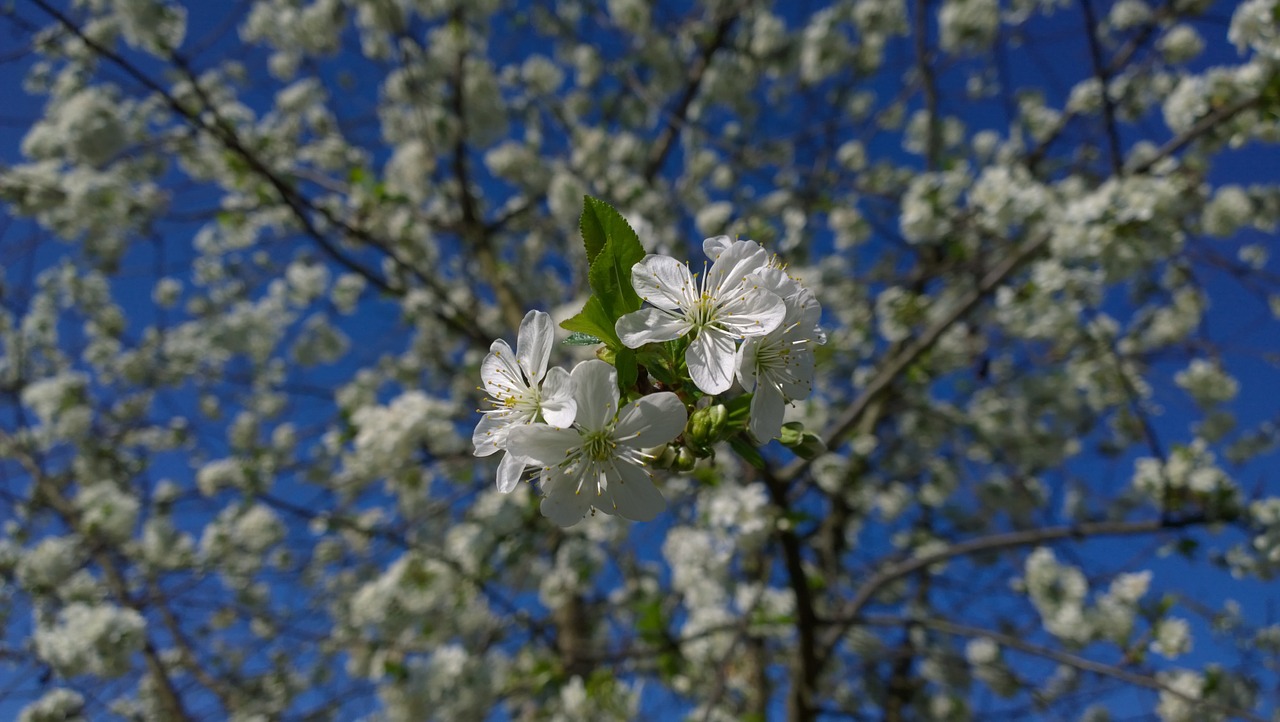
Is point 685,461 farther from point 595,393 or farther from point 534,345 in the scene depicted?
point 534,345

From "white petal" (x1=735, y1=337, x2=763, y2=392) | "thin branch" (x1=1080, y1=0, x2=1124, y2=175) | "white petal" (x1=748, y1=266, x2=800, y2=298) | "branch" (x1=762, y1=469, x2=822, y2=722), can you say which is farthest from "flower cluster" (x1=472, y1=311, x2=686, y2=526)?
"thin branch" (x1=1080, y1=0, x2=1124, y2=175)

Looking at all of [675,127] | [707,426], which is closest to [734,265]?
[707,426]

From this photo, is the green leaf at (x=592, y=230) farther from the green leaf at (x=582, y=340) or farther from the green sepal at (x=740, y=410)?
the green sepal at (x=740, y=410)

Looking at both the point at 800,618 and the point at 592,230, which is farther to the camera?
the point at 800,618

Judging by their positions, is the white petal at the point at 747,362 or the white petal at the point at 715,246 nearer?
the white petal at the point at 747,362

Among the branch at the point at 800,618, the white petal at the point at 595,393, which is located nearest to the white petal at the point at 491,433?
the white petal at the point at 595,393

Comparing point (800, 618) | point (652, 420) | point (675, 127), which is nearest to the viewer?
point (652, 420)
